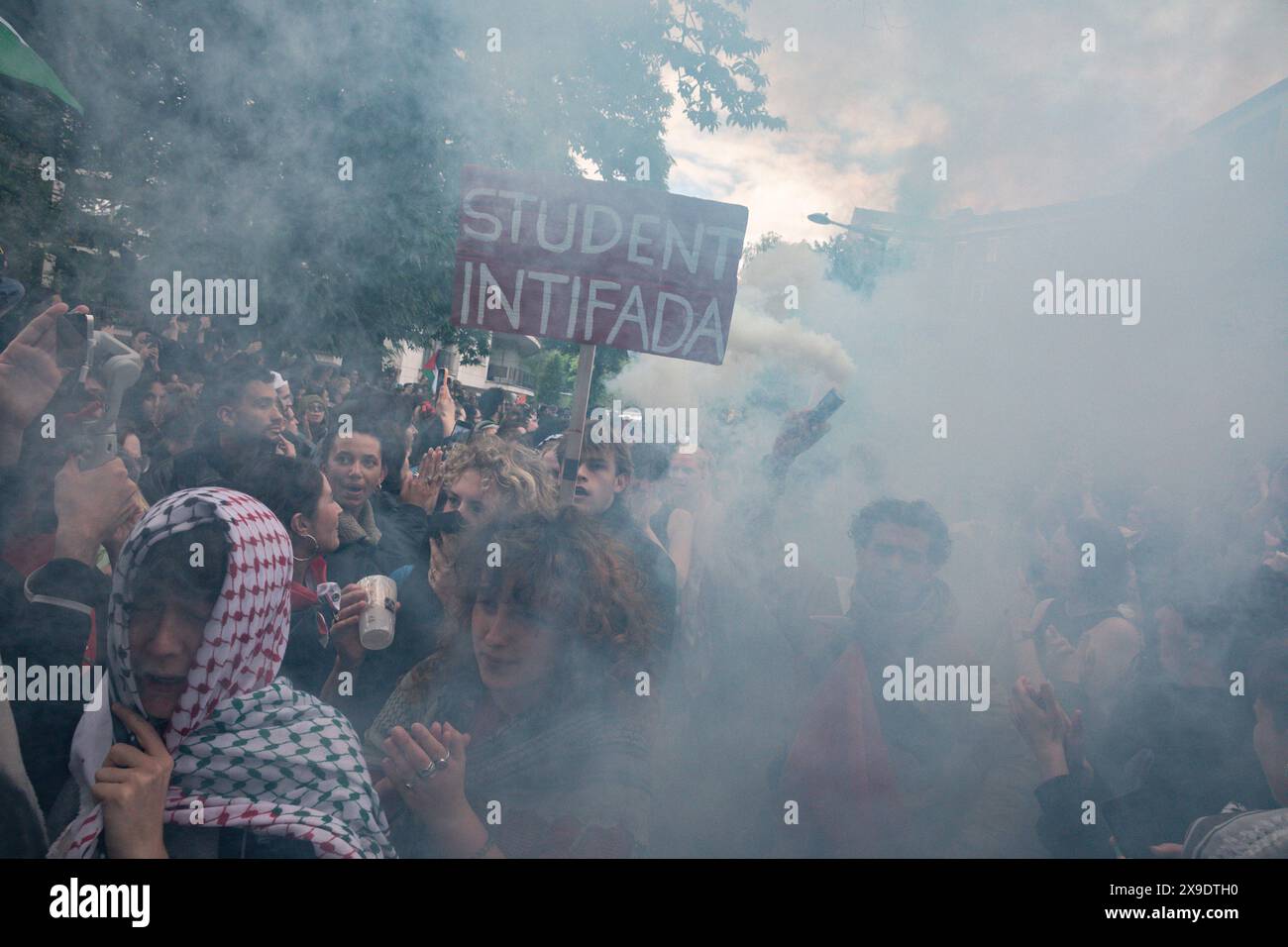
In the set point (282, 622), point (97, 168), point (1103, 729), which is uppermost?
point (97, 168)

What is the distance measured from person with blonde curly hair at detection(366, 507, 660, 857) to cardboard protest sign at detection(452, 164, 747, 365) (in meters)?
0.73

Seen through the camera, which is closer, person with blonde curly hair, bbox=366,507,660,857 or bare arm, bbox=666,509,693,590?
person with blonde curly hair, bbox=366,507,660,857

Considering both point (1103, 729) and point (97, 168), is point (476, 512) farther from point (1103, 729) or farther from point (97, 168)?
point (97, 168)

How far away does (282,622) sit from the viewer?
1.55 meters

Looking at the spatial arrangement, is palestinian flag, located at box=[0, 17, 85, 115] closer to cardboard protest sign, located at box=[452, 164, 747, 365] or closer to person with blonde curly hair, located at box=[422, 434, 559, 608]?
cardboard protest sign, located at box=[452, 164, 747, 365]

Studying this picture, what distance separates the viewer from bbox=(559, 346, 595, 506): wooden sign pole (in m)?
2.19

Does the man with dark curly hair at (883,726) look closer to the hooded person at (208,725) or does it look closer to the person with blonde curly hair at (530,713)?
the person with blonde curly hair at (530,713)

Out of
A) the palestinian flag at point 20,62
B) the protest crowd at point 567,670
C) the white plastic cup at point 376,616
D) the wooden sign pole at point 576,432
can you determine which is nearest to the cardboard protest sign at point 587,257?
the wooden sign pole at point 576,432

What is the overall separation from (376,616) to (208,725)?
0.73m

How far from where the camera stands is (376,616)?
2.10 metres

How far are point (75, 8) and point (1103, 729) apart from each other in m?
5.77

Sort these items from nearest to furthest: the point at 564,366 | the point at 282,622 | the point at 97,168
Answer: the point at 282,622 → the point at 97,168 → the point at 564,366

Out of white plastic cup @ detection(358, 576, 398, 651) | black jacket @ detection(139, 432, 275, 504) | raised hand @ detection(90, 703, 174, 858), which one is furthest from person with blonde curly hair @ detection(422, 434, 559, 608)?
raised hand @ detection(90, 703, 174, 858)
